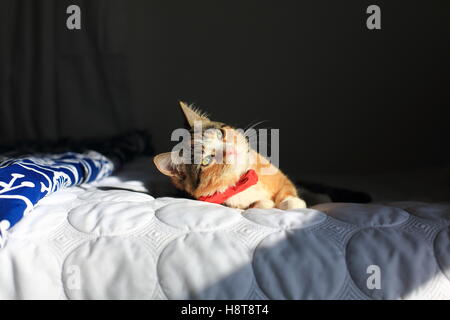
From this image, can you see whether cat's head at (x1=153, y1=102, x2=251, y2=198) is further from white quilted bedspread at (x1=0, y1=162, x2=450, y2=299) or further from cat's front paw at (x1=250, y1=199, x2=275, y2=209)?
white quilted bedspread at (x1=0, y1=162, x2=450, y2=299)

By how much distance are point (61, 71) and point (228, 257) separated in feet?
5.42

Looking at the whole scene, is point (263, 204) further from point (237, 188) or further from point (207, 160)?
point (207, 160)

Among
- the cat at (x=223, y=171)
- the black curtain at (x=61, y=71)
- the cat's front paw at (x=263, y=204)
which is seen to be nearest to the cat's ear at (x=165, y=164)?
the cat at (x=223, y=171)

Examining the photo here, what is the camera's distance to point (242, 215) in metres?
0.78

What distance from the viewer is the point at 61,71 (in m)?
1.91

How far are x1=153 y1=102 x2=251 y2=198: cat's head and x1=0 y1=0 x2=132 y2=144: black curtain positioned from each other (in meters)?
1.05

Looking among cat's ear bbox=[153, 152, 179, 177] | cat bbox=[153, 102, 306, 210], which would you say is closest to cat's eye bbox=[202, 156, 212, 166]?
cat bbox=[153, 102, 306, 210]

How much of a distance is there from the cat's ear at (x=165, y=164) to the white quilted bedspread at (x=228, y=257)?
262 mm

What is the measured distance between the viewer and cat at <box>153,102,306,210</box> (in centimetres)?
94

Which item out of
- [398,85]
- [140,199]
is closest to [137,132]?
[140,199]

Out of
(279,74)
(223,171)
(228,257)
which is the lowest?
(228,257)

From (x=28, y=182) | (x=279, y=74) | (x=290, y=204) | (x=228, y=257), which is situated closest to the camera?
(x=228, y=257)

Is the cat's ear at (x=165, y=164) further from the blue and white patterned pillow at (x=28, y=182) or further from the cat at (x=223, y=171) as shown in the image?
the blue and white patterned pillow at (x=28, y=182)

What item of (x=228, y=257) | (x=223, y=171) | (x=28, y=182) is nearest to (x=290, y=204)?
(x=223, y=171)
